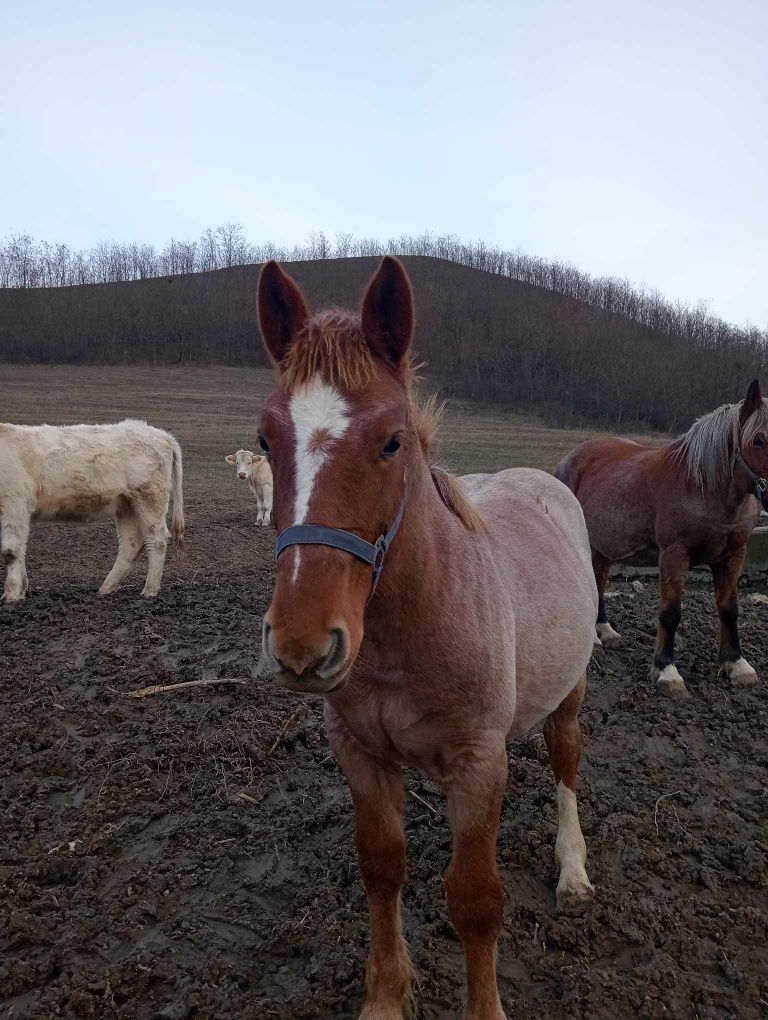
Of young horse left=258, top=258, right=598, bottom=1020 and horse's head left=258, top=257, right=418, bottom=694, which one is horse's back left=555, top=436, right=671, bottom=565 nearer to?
young horse left=258, top=258, right=598, bottom=1020

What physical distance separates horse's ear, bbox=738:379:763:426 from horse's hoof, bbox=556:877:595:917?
432 centimetres

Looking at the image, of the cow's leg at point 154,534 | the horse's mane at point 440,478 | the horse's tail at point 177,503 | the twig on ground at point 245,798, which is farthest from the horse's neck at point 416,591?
the horse's tail at point 177,503

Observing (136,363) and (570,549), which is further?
(136,363)

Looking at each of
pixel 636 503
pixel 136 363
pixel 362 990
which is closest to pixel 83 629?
pixel 362 990

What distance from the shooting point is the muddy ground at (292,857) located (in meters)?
2.49

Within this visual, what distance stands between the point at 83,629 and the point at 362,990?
15.9 ft

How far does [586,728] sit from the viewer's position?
4.61 m

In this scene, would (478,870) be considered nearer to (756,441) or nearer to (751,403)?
(756,441)

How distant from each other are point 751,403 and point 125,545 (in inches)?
304

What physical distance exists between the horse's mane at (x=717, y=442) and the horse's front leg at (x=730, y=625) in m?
0.81

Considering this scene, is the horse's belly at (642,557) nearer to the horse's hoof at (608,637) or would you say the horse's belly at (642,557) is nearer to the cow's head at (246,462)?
the horse's hoof at (608,637)

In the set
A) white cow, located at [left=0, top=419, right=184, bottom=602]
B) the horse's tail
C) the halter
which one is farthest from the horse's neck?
the horse's tail

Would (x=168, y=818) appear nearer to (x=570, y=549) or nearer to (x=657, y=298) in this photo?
(x=570, y=549)

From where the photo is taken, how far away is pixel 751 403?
5.49 meters
